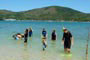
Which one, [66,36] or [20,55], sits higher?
[66,36]

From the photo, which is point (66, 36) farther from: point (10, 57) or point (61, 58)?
point (10, 57)

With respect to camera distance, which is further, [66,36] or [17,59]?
[66,36]

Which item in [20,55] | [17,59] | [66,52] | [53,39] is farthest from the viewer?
[53,39]

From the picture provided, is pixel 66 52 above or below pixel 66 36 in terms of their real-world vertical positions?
below

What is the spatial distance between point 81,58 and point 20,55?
4.12m

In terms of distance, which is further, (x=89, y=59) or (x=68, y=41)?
(x=68, y=41)

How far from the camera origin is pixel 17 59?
15.2 m

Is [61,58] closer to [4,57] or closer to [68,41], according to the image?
[68,41]

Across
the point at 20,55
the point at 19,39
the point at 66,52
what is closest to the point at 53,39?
the point at 19,39

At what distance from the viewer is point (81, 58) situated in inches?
637

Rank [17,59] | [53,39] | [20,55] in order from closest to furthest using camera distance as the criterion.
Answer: [17,59] → [20,55] → [53,39]

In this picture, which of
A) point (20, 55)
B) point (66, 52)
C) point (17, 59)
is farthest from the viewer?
point (66, 52)

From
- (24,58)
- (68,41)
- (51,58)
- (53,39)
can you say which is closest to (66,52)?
(68,41)

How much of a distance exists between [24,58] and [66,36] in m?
3.52
